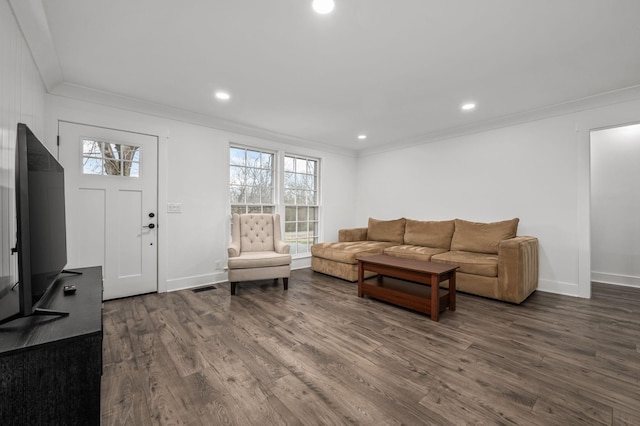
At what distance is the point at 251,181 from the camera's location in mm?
4562

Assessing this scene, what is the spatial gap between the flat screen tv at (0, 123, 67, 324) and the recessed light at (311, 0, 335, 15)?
171 cm

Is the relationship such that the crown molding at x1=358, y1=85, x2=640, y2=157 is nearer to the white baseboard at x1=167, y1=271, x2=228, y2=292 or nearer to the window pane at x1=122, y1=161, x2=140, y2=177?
the white baseboard at x1=167, y1=271, x2=228, y2=292

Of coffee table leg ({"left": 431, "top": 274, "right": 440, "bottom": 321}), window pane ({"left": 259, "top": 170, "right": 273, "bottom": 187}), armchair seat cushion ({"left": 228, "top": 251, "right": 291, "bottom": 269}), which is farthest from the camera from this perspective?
window pane ({"left": 259, "top": 170, "right": 273, "bottom": 187})

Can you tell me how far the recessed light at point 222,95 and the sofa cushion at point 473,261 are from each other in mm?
3443

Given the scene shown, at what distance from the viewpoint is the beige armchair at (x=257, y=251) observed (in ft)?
11.5

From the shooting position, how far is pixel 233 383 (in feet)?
5.59

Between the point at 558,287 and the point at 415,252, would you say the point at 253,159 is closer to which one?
the point at 415,252

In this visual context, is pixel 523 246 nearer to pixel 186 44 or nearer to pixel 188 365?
pixel 188 365

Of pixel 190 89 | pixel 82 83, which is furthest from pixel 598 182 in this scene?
pixel 82 83

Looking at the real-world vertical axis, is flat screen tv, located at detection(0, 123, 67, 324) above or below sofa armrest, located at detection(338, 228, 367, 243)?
above

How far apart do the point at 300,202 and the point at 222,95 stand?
251cm

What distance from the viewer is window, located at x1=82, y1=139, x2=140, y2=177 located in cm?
310

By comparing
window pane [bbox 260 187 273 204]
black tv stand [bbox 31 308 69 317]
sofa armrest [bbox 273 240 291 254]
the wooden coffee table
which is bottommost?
the wooden coffee table

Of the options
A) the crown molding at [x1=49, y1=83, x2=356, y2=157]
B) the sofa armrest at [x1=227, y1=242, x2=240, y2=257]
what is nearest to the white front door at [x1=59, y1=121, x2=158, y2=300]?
the crown molding at [x1=49, y1=83, x2=356, y2=157]
